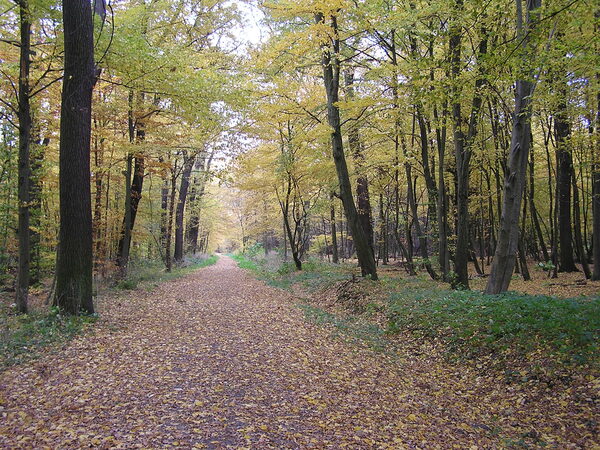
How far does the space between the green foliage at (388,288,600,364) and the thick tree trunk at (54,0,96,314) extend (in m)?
6.57

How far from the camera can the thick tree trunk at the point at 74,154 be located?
22.9 ft

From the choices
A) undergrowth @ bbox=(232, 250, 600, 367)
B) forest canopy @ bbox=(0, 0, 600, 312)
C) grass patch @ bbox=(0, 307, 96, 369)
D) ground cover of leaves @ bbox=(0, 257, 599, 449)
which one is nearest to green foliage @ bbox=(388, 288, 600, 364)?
undergrowth @ bbox=(232, 250, 600, 367)

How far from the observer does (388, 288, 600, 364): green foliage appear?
17.1 ft

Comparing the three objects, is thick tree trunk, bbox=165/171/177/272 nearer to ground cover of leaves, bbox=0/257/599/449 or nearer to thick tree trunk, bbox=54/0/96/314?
thick tree trunk, bbox=54/0/96/314

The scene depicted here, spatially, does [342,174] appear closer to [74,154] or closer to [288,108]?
[288,108]

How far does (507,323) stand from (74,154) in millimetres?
8457

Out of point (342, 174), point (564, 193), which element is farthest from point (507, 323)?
point (564, 193)

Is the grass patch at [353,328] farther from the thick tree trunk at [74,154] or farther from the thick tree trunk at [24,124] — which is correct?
the thick tree trunk at [24,124]

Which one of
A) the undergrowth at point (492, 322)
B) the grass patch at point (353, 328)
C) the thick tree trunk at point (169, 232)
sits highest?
the thick tree trunk at point (169, 232)

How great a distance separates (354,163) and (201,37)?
26.0 feet

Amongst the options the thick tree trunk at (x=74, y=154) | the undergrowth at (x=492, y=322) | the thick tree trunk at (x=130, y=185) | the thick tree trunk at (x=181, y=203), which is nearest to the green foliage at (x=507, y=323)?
the undergrowth at (x=492, y=322)

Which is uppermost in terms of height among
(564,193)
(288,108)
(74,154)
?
(288,108)

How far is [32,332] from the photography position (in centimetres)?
609

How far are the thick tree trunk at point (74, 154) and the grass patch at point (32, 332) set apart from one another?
0.37m
